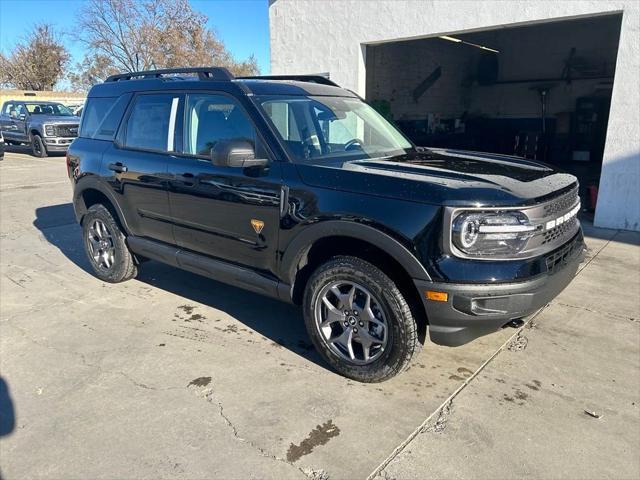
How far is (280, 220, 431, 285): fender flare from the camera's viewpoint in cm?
282

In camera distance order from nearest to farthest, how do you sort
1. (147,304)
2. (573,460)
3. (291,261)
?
1. (573,460)
2. (291,261)
3. (147,304)

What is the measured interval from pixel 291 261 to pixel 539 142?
1460cm

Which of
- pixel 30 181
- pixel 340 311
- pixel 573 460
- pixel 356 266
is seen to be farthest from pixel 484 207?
A: pixel 30 181

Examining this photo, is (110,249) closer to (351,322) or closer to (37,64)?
(351,322)

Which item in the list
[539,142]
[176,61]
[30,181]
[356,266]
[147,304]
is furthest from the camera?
[176,61]

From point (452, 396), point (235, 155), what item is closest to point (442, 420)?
point (452, 396)

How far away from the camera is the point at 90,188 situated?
5062 mm

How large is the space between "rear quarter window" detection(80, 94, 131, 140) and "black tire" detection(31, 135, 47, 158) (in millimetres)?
14750

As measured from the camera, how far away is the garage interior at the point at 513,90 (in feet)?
47.1

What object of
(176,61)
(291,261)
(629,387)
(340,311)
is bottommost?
(629,387)

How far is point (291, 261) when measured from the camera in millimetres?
3377

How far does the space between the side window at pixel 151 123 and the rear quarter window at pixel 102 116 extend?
0.22 m

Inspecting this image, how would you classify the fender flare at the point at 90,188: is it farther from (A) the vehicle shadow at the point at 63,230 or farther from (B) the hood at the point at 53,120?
(B) the hood at the point at 53,120

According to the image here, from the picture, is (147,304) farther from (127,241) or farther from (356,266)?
(356,266)
